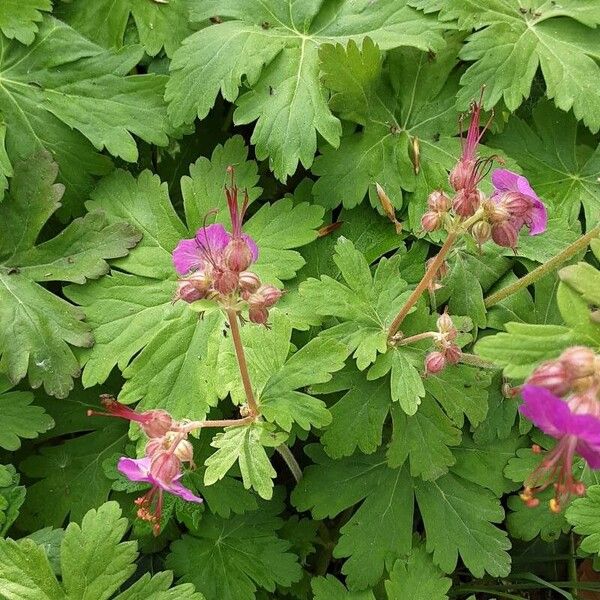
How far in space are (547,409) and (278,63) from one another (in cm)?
138

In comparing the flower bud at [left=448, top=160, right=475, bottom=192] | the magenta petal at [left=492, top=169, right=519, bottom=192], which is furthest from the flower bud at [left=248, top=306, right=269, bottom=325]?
the magenta petal at [left=492, top=169, right=519, bottom=192]

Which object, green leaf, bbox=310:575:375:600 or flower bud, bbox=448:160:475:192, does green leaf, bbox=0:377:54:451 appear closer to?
green leaf, bbox=310:575:375:600

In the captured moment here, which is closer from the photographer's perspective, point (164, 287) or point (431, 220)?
point (431, 220)

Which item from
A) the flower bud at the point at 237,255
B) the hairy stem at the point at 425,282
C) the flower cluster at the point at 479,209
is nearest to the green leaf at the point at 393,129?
the hairy stem at the point at 425,282

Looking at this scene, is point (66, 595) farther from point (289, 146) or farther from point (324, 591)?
point (289, 146)

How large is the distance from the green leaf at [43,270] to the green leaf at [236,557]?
0.58 meters

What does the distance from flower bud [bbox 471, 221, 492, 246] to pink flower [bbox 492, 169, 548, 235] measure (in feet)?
0.17

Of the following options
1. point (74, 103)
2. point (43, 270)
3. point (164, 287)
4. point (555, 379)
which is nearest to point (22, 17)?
point (74, 103)

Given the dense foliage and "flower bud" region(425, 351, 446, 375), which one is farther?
the dense foliage

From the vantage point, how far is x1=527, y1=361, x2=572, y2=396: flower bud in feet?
3.60

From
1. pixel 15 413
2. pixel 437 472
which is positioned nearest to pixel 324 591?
pixel 437 472

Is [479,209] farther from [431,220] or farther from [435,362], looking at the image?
[435,362]

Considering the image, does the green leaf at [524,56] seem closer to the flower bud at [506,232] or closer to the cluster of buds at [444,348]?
the flower bud at [506,232]

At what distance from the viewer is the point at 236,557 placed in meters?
2.09
